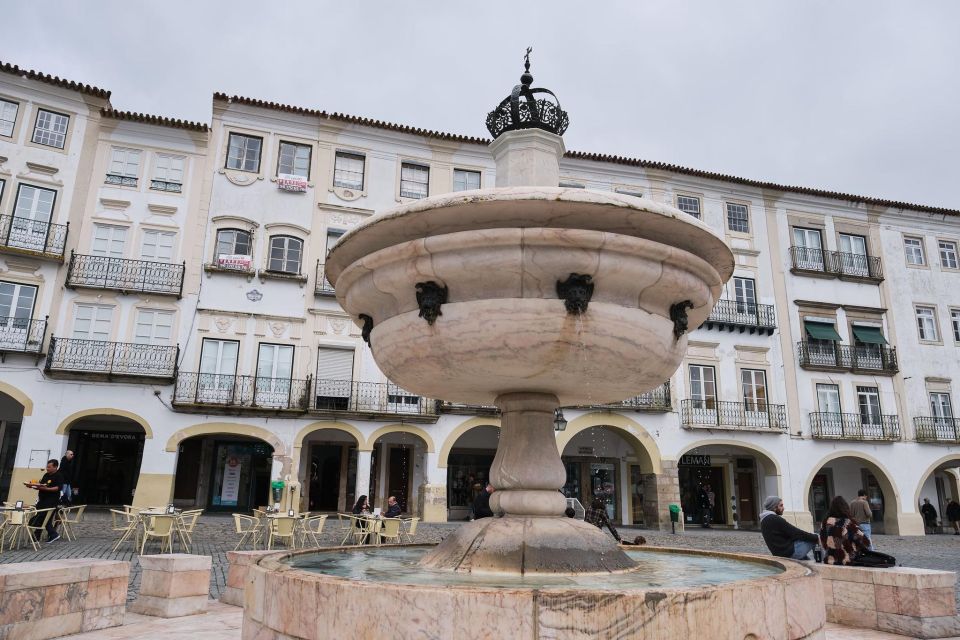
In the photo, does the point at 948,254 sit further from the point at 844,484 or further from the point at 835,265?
the point at 844,484

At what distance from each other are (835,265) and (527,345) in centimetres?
2414

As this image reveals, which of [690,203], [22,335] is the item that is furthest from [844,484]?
[22,335]

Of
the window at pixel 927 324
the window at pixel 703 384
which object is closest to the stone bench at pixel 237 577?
the window at pixel 703 384

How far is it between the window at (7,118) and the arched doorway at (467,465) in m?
15.7

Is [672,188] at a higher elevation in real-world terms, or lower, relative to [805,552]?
higher

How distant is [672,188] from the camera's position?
2362 cm

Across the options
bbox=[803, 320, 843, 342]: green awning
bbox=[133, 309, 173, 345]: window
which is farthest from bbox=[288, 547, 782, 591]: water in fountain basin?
bbox=[803, 320, 843, 342]: green awning

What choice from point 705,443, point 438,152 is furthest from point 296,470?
point 705,443

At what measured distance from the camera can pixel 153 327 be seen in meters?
18.6

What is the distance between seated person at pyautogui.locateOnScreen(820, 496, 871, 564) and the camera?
19.5 ft

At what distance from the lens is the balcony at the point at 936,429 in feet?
77.3

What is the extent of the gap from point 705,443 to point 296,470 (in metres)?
12.7

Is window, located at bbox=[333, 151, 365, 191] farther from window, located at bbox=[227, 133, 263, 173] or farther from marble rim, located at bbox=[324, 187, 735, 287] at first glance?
marble rim, located at bbox=[324, 187, 735, 287]

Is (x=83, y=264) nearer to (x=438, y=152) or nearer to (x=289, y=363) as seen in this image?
(x=289, y=363)
